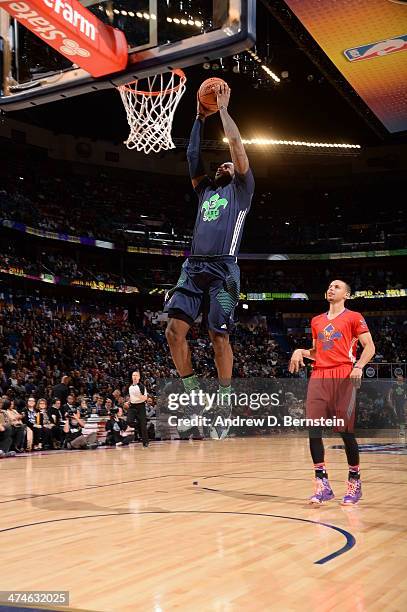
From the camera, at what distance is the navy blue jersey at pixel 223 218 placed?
443 cm

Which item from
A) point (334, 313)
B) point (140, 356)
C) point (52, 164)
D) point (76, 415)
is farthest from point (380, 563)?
point (52, 164)

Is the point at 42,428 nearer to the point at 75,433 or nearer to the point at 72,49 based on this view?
the point at 75,433

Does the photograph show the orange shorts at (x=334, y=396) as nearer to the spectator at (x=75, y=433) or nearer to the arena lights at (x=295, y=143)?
the spectator at (x=75, y=433)

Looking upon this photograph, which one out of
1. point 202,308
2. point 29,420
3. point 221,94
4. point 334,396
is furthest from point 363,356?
point 29,420

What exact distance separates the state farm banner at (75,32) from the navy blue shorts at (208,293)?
1.78 m

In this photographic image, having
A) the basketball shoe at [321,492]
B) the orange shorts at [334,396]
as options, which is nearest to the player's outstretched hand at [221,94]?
the orange shorts at [334,396]

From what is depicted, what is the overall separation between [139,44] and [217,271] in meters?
1.97

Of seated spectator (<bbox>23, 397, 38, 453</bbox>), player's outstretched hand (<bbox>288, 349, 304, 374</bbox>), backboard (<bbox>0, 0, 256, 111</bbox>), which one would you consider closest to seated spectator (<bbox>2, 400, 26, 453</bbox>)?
seated spectator (<bbox>23, 397, 38, 453</bbox>)

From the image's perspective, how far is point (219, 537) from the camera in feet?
19.9

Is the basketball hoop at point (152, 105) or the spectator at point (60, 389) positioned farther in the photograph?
the spectator at point (60, 389)

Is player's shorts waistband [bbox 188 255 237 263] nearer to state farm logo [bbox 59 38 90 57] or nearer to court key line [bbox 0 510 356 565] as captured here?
state farm logo [bbox 59 38 90 57]

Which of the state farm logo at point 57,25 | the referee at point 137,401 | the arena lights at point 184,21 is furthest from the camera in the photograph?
the referee at point 137,401

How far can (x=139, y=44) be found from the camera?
5.16 metres

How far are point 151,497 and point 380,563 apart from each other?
412cm
